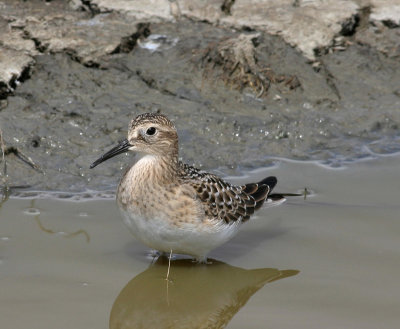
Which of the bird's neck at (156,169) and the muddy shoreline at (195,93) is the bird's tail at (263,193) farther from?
the muddy shoreline at (195,93)

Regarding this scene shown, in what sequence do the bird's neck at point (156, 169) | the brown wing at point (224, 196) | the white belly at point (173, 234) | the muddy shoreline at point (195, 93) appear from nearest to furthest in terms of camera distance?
the white belly at point (173, 234) → the bird's neck at point (156, 169) → the brown wing at point (224, 196) → the muddy shoreline at point (195, 93)

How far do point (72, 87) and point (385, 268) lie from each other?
4659 mm

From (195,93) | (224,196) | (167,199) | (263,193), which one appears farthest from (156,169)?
(195,93)

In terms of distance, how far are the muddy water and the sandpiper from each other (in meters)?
0.38

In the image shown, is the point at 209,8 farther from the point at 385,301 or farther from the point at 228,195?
the point at 385,301

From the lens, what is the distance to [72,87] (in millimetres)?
10039

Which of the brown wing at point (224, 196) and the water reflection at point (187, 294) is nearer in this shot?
the water reflection at point (187, 294)

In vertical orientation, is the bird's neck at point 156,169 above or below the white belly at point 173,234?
above

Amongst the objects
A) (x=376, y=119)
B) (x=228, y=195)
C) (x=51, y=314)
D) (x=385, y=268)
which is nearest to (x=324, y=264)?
(x=385, y=268)

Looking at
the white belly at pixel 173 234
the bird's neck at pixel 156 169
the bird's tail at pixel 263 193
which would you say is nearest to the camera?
the white belly at pixel 173 234

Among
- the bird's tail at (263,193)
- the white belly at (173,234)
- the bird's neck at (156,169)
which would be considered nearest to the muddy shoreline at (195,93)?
the bird's tail at (263,193)

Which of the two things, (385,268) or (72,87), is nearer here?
(385,268)

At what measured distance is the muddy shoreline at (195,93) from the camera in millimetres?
9469

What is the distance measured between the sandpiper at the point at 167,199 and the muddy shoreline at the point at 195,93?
1.74m
